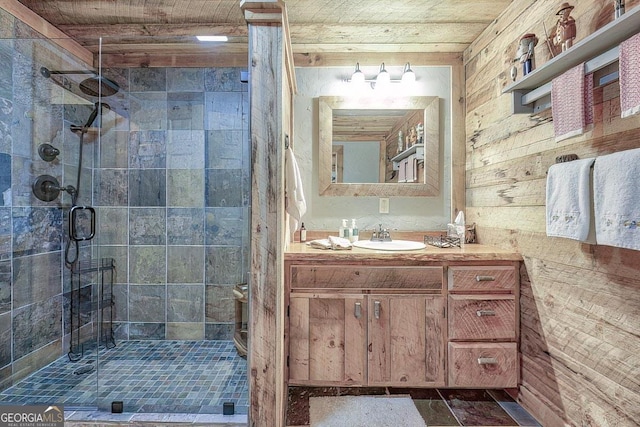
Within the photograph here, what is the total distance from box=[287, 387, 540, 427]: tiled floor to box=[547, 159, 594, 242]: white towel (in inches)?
40.8

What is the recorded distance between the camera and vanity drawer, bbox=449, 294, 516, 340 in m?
1.73

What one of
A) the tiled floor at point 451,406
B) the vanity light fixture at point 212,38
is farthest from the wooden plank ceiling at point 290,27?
the tiled floor at point 451,406

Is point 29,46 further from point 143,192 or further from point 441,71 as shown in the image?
point 441,71

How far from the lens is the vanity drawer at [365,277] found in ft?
5.73

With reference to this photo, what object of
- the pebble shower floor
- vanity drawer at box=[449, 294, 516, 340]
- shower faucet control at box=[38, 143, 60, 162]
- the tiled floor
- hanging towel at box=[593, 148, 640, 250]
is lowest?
the tiled floor

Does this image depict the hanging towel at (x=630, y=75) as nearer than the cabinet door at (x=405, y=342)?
Yes

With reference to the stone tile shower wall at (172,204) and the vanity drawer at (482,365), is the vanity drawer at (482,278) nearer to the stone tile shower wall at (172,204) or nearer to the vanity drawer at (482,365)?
the vanity drawer at (482,365)

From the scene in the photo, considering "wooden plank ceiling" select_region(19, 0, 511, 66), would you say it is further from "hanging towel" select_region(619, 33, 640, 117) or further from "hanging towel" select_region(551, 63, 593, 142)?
"hanging towel" select_region(619, 33, 640, 117)

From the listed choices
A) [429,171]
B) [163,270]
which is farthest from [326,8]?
[163,270]

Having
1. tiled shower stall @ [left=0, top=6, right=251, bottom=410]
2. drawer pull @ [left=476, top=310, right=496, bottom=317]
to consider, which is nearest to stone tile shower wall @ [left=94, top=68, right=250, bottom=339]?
tiled shower stall @ [left=0, top=6, right=251, bottom=410]

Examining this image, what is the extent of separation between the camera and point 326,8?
6.27 ft

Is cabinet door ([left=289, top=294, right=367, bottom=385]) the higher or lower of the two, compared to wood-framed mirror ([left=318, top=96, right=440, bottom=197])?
lower

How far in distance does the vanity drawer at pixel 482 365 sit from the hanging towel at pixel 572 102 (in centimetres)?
118
